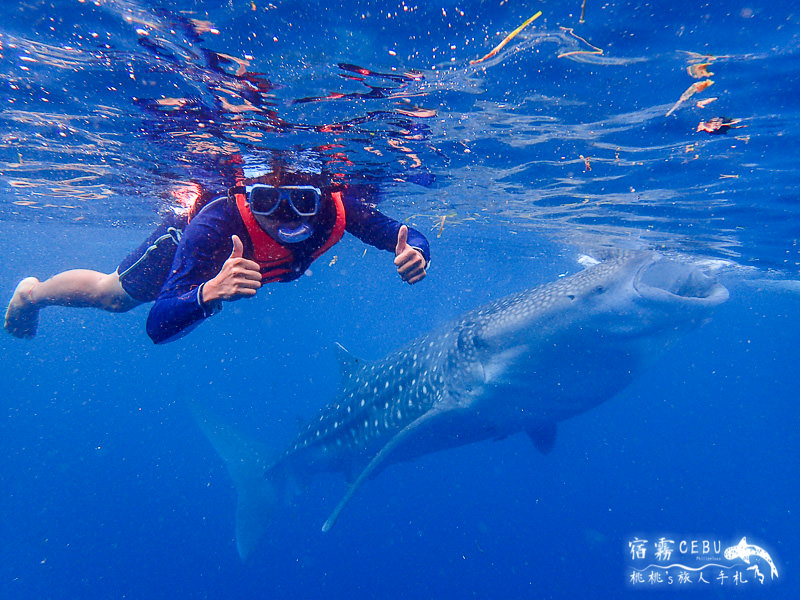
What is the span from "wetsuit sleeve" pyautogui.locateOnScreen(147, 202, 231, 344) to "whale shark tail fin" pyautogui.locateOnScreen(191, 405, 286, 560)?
7.51 metres

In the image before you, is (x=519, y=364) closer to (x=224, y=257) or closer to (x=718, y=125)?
(x=224, y=257)

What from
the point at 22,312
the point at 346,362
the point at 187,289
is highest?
the point at 187,289

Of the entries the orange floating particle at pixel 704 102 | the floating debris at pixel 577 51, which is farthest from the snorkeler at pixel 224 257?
the orange floating particle at pixel 704 102

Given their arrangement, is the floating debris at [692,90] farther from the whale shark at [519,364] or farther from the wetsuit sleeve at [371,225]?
the wetsuit sleeve at [371,225]

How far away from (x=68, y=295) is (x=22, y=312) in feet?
2.87

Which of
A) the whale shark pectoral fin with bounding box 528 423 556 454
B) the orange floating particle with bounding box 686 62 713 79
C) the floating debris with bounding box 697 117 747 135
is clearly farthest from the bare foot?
the floating debris with bounding box 697 117 747 135

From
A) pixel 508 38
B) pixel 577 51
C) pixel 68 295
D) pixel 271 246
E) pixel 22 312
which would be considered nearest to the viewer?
pixel 271 246

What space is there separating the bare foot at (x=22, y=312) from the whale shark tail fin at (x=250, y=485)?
536cm

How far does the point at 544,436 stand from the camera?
366 inches

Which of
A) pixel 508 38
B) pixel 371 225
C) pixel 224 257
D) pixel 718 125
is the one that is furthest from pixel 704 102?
pixel 224 257

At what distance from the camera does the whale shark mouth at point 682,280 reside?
624 centimetres

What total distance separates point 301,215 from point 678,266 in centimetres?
573

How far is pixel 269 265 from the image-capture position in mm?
4867
